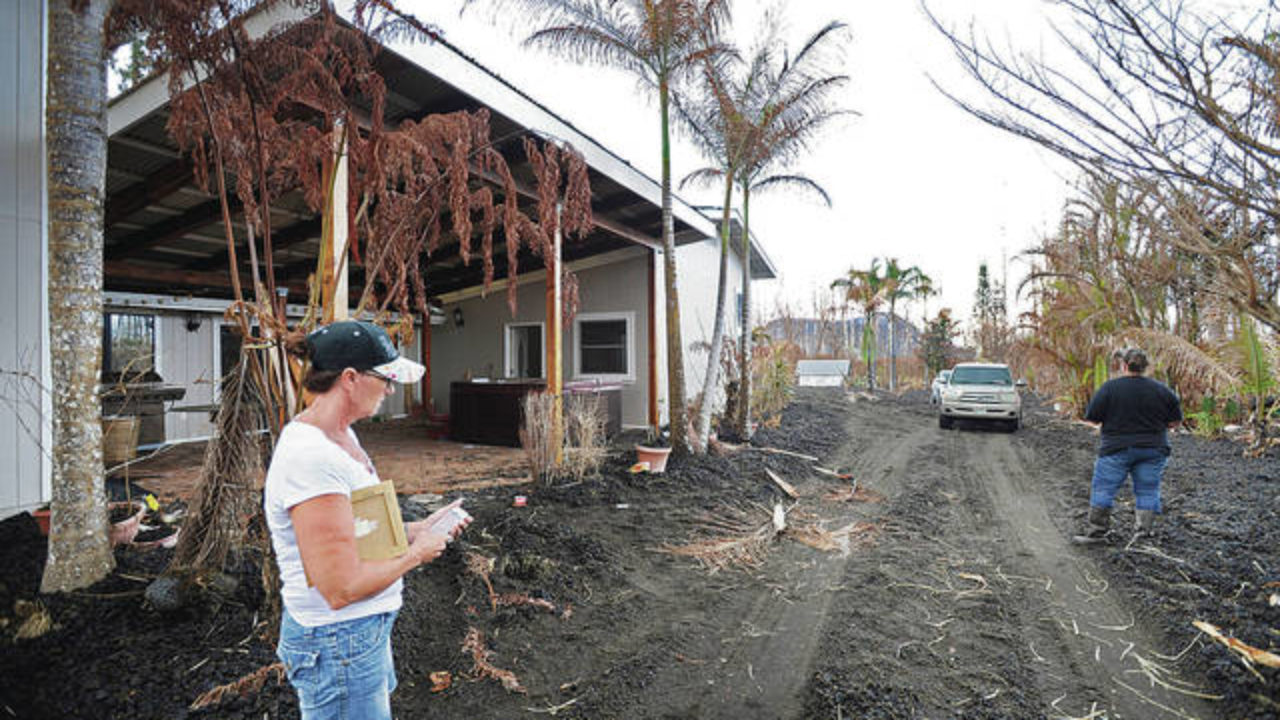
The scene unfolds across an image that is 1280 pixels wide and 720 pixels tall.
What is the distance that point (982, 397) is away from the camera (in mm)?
13047

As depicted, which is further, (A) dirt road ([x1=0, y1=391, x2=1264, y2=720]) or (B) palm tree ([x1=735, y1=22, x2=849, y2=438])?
(B) palm tree ([x1=735, y1=22, x2=849, y2=438])

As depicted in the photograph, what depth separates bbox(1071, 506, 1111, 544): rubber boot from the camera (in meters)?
5.32

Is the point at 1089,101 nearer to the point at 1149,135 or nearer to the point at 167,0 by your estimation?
the point at 1149,135

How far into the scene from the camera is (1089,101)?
241cm

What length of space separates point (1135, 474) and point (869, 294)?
18521 mm

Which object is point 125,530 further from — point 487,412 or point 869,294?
point 869,294

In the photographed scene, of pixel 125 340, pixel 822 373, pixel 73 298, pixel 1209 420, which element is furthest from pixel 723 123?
pixel 822 373

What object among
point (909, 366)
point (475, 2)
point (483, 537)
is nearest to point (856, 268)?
point (909, 366)

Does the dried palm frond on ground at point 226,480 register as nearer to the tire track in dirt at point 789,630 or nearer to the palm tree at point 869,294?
the tire track in dirt at point 789,630

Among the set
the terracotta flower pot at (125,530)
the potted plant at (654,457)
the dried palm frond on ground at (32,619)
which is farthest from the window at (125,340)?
the potted plant at (654,457)

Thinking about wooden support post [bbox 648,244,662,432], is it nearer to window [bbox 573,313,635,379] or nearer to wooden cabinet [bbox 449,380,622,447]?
window [bbox 573,313,635,379]

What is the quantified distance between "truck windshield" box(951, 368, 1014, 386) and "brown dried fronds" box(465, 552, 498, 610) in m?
12.5

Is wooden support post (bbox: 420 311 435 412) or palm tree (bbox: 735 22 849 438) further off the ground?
palm tree (bbox: 735 22 849 438)

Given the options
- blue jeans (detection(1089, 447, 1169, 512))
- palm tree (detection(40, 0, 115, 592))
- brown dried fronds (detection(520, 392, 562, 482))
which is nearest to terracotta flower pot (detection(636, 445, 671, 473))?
brown dried fronds (detection(520, 392, 562, 482))
